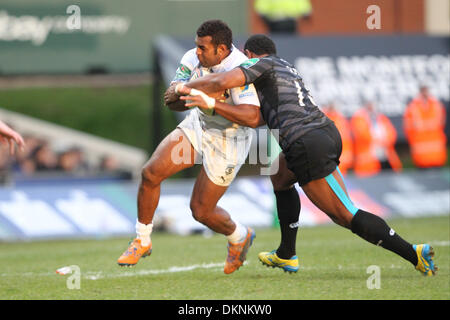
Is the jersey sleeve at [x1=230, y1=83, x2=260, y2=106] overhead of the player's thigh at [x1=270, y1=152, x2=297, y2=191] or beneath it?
overhead

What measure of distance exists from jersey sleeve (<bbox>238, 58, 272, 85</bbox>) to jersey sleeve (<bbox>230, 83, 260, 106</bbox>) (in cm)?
20

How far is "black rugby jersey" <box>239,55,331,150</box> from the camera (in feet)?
22.6

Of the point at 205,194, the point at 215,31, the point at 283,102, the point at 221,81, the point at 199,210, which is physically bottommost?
the point at 199,210

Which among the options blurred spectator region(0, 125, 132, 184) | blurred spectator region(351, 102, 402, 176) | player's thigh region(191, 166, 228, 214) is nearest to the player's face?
player's thigh region(191, 166, 228, 214)

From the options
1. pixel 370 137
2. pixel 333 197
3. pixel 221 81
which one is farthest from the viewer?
pixel 370 137

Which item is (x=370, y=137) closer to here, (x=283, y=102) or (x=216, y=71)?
(x=216, y=71)

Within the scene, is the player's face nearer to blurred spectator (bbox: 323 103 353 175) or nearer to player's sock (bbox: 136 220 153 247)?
player's sock (bbox: 136 220 153 247)

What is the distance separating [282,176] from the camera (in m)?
7.46

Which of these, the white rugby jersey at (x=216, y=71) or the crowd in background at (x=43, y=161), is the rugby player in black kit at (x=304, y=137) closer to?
the white rugby jersey at (x=216, y=71)

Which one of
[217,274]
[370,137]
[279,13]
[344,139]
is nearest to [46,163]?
[344,139]

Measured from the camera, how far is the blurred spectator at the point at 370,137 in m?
16.6

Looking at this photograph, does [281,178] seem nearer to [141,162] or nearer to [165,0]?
[141,162]

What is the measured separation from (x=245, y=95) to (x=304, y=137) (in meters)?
0.63
